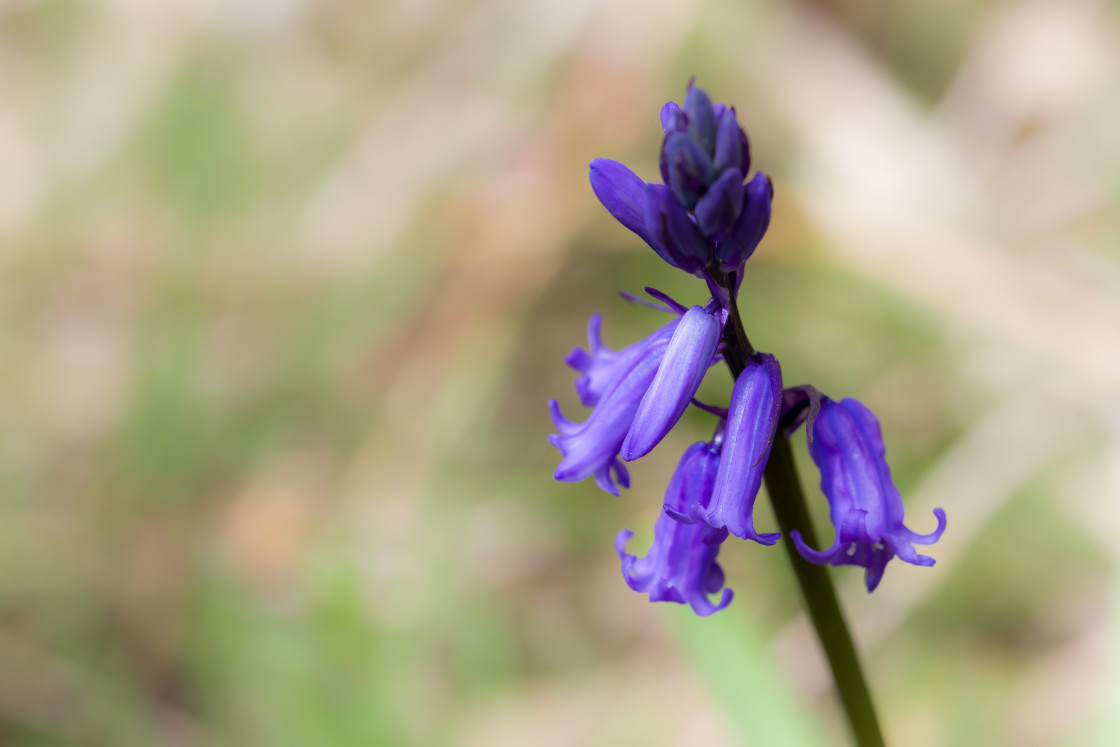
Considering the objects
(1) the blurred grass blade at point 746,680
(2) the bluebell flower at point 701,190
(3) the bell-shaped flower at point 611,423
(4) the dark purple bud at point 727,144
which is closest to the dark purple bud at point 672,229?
(2) the bluebell flower at point 701,190

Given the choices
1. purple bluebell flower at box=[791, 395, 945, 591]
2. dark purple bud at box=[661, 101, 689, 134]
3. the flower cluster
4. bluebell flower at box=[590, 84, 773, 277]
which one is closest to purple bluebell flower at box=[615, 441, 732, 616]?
the flower cluster

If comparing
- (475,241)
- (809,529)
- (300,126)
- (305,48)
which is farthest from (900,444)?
(305,48)

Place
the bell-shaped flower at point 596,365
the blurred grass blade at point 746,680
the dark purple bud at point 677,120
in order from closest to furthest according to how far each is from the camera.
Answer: the dark purple bud at point 677,120 → the bell-shaped flower at point 596,365 → the blurred grass blade at point 746,680

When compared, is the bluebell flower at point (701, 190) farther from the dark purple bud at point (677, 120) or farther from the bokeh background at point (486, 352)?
the bokeh background at point (486, 352)

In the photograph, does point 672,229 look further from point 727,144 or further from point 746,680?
point 746,680

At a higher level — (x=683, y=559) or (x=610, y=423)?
(x=610, y=423)

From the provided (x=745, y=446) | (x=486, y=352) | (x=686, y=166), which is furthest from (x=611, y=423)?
(x=486, y=352)
